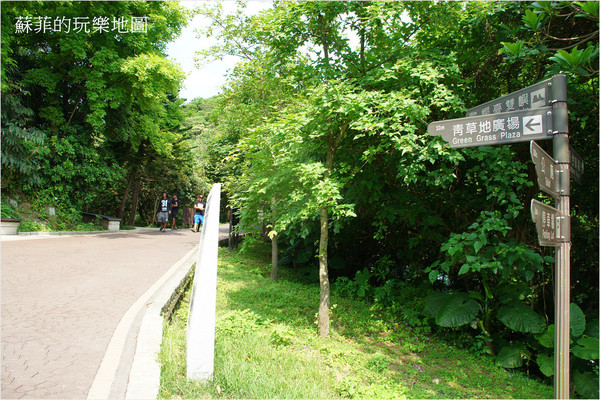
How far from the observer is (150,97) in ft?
54.8

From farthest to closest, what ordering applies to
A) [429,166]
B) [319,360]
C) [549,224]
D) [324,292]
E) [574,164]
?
[429,166], [324,292], [319,360], [574,164], [549,224]

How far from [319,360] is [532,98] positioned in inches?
156

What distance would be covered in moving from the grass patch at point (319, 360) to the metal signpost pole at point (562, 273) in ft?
6.13

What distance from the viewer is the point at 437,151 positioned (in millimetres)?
5078

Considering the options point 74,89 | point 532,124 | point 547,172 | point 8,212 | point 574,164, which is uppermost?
point 74,89

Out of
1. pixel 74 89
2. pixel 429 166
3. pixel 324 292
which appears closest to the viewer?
pixel 324 292

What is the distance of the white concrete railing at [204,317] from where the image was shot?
3375 millimetres

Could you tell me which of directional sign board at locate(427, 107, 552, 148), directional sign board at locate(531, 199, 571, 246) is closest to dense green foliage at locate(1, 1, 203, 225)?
directional sign board at locate(427, 107, 552, 148)

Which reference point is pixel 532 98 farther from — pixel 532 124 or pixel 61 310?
pixel 61 310

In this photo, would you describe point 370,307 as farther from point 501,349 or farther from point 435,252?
point 501,349

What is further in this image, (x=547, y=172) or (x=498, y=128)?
(x=498, y=128)

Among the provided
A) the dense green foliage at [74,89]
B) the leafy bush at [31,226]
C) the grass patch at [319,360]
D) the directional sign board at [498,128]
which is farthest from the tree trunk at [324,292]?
the dense green foliage at [74,89]

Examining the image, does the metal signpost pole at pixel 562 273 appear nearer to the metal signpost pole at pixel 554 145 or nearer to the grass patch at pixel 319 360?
the metal signpost pole at pixel 554 145

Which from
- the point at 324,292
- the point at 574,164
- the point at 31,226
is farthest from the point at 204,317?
the point at 31,226
